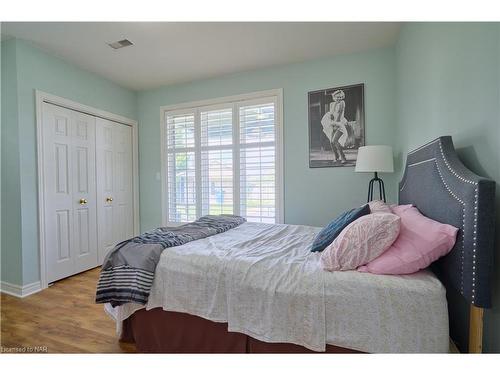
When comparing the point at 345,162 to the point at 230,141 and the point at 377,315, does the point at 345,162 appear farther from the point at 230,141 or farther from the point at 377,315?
the point at 377,315

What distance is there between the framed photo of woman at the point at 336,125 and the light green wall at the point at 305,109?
7 centimetres

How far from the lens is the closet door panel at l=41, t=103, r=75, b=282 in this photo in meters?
2.77

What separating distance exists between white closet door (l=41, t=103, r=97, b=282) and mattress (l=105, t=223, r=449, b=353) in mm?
1827

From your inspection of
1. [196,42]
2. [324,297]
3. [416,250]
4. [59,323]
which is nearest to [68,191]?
[59,323]

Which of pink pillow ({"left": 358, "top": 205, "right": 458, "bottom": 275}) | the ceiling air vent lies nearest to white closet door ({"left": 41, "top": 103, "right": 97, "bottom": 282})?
the ceiling air vent

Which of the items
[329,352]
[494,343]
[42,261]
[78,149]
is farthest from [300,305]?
[78,149]

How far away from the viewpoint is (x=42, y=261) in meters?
2.70

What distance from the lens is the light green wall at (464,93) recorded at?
Result: 3.43 feet

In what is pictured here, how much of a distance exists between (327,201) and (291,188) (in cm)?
48

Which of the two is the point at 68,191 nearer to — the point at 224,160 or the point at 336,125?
the point at 224,160

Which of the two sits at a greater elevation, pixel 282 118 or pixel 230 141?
pixel 282 118

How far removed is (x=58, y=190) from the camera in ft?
9.48
